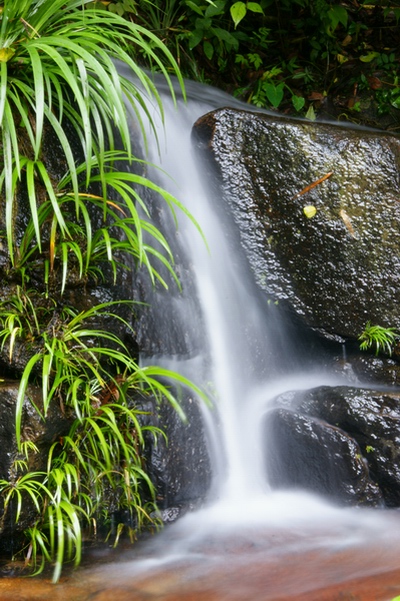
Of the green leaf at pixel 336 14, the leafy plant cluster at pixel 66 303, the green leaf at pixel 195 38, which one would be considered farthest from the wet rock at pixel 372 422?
the green leaf at pixel 336 14

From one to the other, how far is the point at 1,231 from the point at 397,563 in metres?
1.95

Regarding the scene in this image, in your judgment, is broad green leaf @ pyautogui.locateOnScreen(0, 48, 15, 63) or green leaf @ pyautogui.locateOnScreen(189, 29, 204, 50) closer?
broad green leaf @ pyautogui.locateOnScreen(0, 48, 15, 63)

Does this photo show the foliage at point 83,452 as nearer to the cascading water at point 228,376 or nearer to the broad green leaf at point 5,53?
the cascading water at point 228,376

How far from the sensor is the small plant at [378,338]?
11.1 ft

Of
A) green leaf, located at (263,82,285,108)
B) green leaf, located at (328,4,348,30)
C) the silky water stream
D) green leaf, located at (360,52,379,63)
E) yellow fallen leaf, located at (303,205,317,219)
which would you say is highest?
green leaf, located at (328,4,348,30)

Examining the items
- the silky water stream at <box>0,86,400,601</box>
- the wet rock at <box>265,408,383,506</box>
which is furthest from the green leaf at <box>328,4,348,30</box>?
→ the wet rock at <box>265,408,383,506</box>

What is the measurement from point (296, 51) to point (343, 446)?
161 inches

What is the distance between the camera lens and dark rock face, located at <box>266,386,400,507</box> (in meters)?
2.77

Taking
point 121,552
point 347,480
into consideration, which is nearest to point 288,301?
point 347,480

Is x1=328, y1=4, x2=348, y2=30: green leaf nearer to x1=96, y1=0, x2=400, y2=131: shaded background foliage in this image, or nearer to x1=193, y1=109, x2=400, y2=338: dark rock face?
x1=96, y1=0, x2=400, y2=131: shaded background foliage

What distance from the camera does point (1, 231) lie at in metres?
2.59

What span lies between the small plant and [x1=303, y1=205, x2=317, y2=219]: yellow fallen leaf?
0.68 meters

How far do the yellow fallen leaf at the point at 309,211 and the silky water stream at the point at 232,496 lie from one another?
1.45 feet

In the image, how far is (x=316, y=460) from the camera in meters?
2.84
